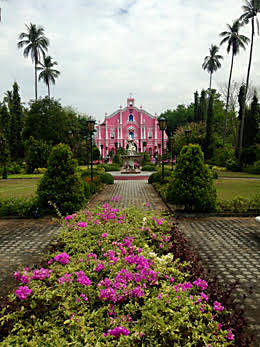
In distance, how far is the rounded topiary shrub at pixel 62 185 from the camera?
774 centimetres

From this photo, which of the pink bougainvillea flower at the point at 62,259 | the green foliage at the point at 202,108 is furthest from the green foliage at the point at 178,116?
the pink bougainvillea flower at the point at 62,259

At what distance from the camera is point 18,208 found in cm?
802

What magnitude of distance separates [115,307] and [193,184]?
5889 millimetres

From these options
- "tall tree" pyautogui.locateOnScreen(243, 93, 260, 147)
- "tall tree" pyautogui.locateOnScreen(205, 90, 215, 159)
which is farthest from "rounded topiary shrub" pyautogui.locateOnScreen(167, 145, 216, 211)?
"tall tree" pyautogui.locateOnScreen(205, 90, 215, 159)

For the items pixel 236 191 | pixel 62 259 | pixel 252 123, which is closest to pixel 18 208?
pixel 62 259

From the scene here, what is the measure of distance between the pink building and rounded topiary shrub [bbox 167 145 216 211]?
4497 cm

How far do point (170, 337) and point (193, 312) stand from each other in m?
0.39

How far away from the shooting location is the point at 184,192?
778cm

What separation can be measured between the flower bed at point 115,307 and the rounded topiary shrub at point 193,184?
14.6ft

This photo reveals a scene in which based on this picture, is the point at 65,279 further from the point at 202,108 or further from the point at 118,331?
the point at 202,108

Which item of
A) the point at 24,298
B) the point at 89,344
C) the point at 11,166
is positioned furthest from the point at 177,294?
the point at 11,166

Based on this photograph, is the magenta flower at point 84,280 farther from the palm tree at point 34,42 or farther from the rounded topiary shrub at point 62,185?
the palm tree at point 34,42

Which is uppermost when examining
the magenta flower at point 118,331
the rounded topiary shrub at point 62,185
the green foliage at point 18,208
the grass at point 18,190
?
the rounded topiary shrub at point 62,185

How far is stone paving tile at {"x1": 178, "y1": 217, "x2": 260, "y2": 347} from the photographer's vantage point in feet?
11.3
